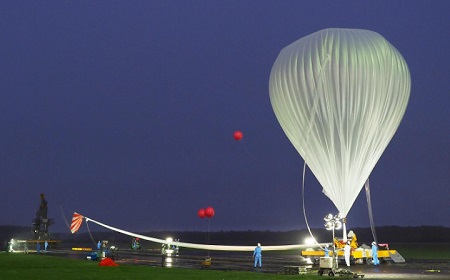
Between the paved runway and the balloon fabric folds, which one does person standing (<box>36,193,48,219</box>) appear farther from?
the balloon fabric folds

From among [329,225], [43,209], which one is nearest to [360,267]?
[329,225]

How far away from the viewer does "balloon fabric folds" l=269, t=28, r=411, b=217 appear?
27516 mm

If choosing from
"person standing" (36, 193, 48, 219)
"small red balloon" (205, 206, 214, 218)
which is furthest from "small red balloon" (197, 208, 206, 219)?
"person standing" (36, 193, 48, 219)

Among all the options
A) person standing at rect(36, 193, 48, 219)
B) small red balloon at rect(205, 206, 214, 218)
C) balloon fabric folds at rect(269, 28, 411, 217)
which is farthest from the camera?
person standing at rect(36, 193, 48, 219)

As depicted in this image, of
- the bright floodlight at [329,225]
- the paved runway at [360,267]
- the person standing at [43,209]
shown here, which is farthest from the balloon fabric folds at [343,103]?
the person standing at [43,209]

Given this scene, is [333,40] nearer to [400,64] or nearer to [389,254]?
[400,64]

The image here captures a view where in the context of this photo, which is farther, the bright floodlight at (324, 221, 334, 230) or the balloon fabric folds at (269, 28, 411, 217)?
the balloon fabric folds at (269, 28, 411, 217)

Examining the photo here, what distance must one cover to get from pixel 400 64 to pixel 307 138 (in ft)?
22.7

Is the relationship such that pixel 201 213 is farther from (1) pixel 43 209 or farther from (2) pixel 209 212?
(1) pixel 43 209

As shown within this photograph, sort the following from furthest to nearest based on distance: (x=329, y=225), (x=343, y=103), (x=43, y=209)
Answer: (x=43, y=209) < (x=343, y=103) < (x=329, y=225)

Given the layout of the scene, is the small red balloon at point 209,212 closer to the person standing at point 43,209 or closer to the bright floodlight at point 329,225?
the bright floodlight at point 329,225

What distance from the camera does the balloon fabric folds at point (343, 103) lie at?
2752 cm

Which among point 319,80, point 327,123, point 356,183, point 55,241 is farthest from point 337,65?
point 55,241

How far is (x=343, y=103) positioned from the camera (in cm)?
2822
